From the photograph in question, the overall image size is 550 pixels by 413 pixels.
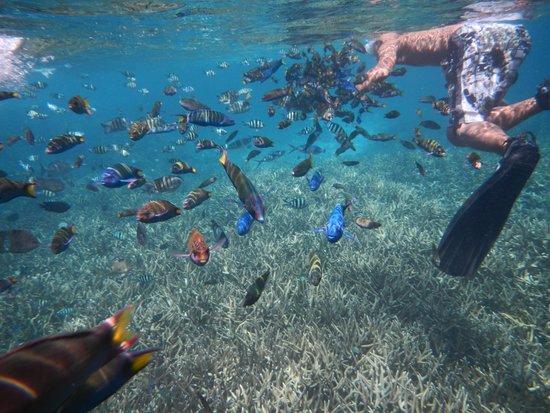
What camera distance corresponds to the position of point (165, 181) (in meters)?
6.47

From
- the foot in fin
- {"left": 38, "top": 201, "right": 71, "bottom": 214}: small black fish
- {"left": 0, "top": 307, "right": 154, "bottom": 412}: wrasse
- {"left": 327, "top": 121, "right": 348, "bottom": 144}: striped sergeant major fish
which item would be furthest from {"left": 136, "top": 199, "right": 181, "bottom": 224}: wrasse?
the foot in fin

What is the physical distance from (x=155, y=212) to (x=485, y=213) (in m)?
4.79

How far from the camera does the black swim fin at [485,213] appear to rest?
449cm

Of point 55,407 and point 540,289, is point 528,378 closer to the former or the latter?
point 540,289

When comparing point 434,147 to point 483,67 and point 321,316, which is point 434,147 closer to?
point 483,67

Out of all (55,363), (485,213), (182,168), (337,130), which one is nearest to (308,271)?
(337,130)

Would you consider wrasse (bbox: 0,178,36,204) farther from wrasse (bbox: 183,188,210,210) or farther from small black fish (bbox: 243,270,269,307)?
small black fish (bbox: 243,270,269,307)

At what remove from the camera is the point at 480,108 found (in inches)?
335

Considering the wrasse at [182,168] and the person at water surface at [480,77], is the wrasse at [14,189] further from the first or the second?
the person at water surface at [480,77]

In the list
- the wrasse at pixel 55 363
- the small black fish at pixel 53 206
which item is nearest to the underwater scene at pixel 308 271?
the wrasse at pixel 55 363

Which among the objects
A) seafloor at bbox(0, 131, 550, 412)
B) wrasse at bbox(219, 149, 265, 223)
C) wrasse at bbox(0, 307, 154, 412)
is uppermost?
wrasse at bbox(0, 307, 154, 412)

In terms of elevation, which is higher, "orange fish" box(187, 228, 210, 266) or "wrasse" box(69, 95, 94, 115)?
"wrasse" box(69, 95, 94, 115)

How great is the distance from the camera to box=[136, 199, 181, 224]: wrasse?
4.82m

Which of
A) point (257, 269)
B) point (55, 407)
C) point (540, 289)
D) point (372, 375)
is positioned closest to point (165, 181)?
point (257, 269)
